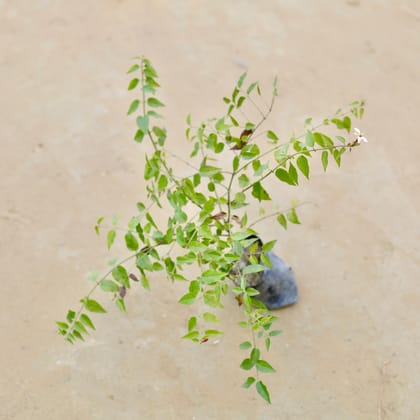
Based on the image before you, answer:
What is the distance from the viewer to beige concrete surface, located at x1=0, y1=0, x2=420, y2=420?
6.35 ft

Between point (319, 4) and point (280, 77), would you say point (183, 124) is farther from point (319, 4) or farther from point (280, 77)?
point (319, 4)

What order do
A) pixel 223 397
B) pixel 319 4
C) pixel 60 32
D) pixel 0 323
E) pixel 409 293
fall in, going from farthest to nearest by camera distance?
pixel 319 4, pixel 60 32, pixel 409 293, pixel 0 323, pixel 223 397

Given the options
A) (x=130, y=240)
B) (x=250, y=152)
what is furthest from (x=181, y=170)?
(x=130, y=240)

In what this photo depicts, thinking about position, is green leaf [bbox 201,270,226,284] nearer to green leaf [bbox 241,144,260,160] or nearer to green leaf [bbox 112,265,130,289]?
green leaf [bbox 112,265,130,289]

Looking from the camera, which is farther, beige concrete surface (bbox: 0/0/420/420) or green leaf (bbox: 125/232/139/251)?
beige concrete surface (bbox: 0/0/420/420)

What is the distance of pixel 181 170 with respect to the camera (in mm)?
2533

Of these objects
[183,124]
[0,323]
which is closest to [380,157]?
[183,124]

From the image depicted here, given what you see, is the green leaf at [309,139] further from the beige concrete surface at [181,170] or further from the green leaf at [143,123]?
the beige concrete surface at [181,170]

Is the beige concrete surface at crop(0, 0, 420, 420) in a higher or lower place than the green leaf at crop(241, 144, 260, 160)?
lower

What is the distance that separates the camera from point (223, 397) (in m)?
1.91

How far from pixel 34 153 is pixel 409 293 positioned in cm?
148

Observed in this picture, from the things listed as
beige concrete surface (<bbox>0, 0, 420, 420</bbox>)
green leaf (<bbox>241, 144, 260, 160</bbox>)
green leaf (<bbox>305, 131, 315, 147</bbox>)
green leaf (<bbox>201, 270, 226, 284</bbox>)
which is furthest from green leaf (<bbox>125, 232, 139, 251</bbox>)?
beige concrete surface (<bbox>0, 0, 420, 420</bbox>)

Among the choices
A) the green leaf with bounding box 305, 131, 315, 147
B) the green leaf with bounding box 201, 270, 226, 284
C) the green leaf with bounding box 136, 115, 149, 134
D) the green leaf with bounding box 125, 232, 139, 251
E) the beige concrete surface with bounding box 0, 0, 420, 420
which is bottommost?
the beige concrete surface with bounding box 0, 0, 420, 420

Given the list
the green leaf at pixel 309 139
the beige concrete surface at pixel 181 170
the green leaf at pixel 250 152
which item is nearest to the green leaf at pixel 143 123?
the green leaf at pixel 250 152
